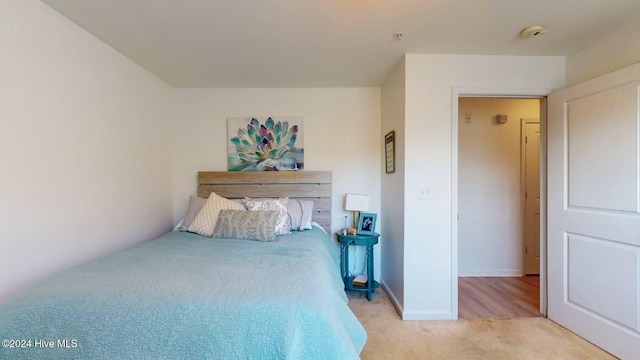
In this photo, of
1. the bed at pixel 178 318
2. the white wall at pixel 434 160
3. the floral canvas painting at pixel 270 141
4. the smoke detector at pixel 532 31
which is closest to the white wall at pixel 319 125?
the floral canvas painting at pixel 270 141

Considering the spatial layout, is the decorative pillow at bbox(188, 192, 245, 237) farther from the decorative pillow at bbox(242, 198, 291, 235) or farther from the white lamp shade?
the white lamp shade

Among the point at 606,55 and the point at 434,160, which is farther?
the point at 434,160

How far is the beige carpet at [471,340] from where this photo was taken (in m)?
2.00

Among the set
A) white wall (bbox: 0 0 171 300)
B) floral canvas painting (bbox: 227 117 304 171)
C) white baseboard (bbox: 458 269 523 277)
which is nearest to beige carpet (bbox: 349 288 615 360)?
white baseboard (bbox: 458 269 523 277)

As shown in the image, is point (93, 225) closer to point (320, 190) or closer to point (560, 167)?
point (320, 190)

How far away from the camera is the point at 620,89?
1.96 meters

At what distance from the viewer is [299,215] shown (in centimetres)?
287

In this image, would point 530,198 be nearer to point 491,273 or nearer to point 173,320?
point 491,273

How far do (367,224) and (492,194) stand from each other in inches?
69.9

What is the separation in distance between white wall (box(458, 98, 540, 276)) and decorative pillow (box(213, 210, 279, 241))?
2.55 metres

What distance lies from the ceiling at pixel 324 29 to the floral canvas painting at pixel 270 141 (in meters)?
0.68

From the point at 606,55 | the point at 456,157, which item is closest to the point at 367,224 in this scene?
the point at 456,157

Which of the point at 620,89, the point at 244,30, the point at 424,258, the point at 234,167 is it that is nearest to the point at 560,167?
the point at 620,89

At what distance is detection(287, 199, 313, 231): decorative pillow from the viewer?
280 cm
